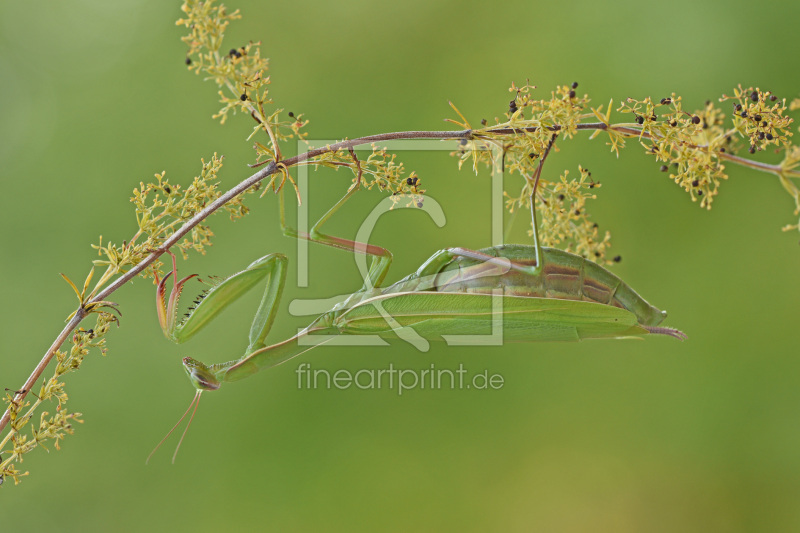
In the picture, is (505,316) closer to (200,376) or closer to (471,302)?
(471,302)

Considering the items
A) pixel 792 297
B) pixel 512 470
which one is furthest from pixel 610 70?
pixel 512 470

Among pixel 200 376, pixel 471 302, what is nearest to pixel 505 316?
pixel 471 302

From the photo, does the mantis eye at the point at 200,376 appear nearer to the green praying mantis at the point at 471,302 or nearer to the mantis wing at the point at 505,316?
the green praying mantis at the point at 471,302

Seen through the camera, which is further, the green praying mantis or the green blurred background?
the green blurred background

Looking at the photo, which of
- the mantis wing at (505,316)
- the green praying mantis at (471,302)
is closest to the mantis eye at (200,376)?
the green praying mantis at (471,302)

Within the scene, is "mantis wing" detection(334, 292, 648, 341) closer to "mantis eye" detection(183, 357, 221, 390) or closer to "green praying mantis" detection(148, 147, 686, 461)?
"green praying mantis" detection(148, 147, 686, 461)

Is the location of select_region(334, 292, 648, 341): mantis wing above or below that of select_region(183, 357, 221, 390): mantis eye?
above

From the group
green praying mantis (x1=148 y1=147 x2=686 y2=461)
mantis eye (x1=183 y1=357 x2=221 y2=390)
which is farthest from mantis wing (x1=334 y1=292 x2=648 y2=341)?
mantis eye (x1=183 y1=357 x2=221 y2=390)
